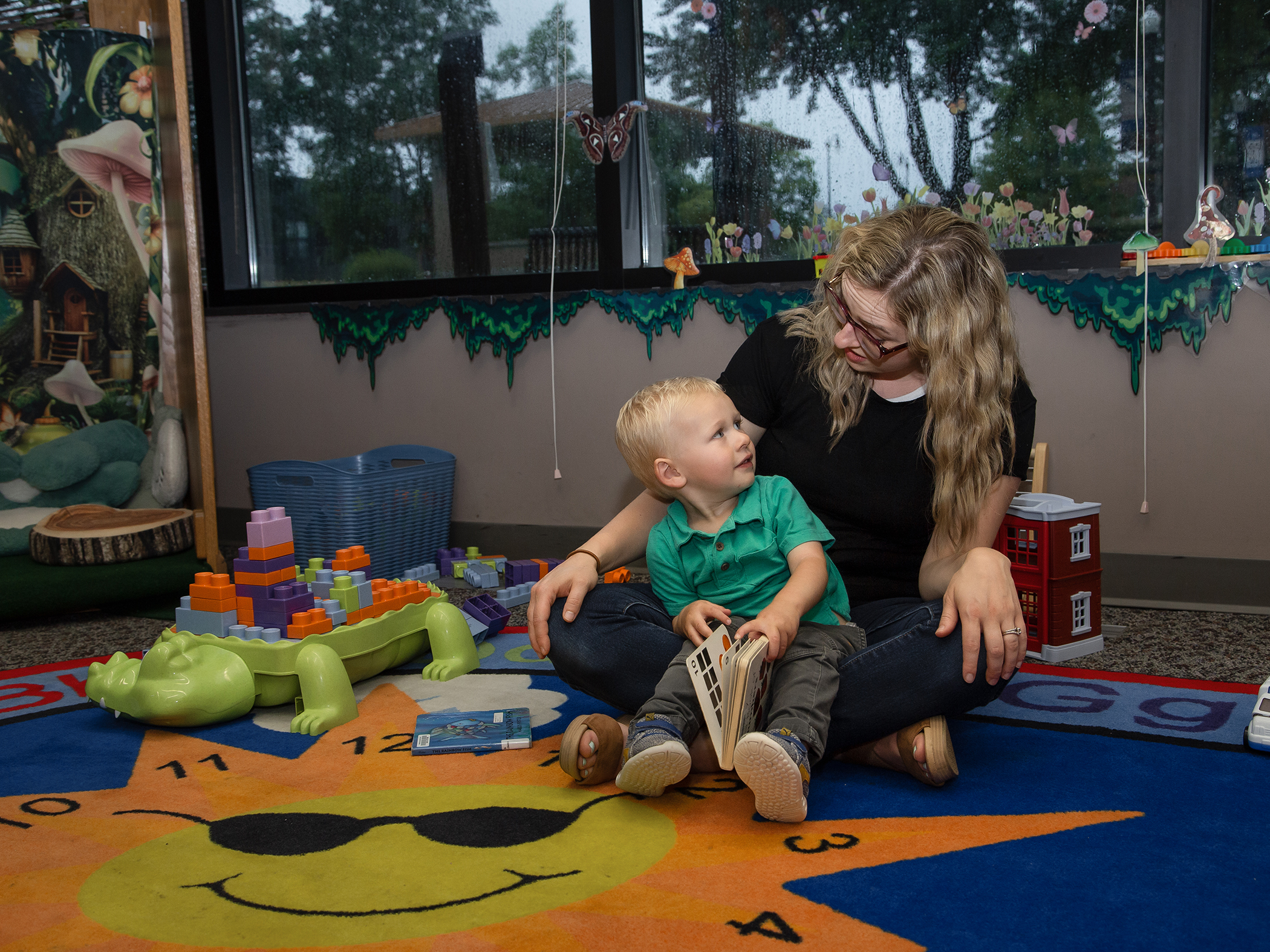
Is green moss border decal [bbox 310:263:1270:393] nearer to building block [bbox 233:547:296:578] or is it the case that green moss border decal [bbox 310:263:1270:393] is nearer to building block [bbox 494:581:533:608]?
building block [bbox 494:581:533:608]

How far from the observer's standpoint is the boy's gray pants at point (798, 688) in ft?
3.60

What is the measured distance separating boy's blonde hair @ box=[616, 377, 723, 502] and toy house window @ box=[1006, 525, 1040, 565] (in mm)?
768

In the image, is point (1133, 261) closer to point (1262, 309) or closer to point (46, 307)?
point (1262, 309)

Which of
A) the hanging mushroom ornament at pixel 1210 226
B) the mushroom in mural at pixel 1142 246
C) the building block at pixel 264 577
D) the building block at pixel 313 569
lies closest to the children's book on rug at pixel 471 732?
the building block at pixel 264 577

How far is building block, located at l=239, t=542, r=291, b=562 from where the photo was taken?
61.9 inches

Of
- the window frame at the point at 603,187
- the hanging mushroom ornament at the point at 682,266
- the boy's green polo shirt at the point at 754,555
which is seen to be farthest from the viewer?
the hanging mushroom ornament at the point at 682,266

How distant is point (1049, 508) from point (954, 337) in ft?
2.10

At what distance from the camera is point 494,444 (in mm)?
2865

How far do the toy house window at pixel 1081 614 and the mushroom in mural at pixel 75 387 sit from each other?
2.31 meters

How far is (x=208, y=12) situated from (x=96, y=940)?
3.14 metres

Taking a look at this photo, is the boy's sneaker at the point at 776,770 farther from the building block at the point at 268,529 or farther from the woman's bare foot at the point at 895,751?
the building block at the point at 268,529

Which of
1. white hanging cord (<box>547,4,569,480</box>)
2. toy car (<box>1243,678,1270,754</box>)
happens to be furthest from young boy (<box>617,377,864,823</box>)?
white hanging cord (<box>547,4,569,480</box>)

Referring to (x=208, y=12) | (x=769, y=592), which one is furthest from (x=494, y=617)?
(x=208, y=12)

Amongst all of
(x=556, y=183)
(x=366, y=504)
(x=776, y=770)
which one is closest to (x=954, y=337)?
(x=776, y=770)
